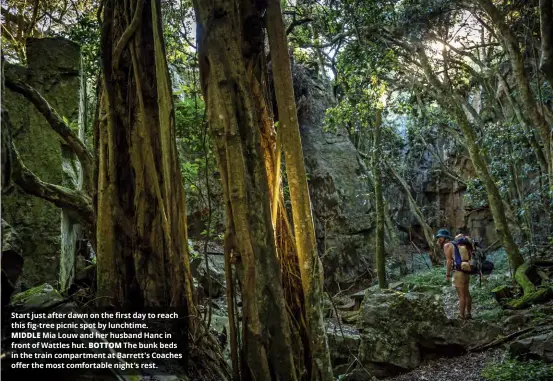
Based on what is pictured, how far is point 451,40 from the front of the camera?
11.4 meters

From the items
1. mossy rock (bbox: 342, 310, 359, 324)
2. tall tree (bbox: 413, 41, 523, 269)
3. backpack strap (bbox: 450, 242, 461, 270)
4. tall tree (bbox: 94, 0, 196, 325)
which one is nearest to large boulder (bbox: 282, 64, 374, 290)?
mossy rock (bbox: 342, 310, 359, 324)

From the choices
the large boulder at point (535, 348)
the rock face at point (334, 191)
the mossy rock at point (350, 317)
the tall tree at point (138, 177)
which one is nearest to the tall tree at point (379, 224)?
the mossy rock at point (350, 317)

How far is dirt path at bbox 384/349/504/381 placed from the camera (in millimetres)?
5512

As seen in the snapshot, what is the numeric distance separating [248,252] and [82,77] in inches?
206

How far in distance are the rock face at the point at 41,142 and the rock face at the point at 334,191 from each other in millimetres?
8736

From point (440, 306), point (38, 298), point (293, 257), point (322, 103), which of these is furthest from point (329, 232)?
point (38, 298)

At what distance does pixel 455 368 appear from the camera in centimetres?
583

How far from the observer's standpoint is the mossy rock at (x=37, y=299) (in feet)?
9.65

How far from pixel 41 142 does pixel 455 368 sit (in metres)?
6.74

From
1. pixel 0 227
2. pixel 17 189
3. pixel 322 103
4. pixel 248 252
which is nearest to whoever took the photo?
pixel 0 227

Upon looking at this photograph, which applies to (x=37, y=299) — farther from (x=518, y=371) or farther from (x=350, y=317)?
(x=350, y=317)

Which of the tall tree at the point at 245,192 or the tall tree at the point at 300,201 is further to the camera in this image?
the tall tree at the point at 300,201

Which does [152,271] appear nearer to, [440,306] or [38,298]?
[38,298]

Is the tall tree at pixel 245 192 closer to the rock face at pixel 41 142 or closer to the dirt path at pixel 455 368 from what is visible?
the dirt path at pixel 455 368
